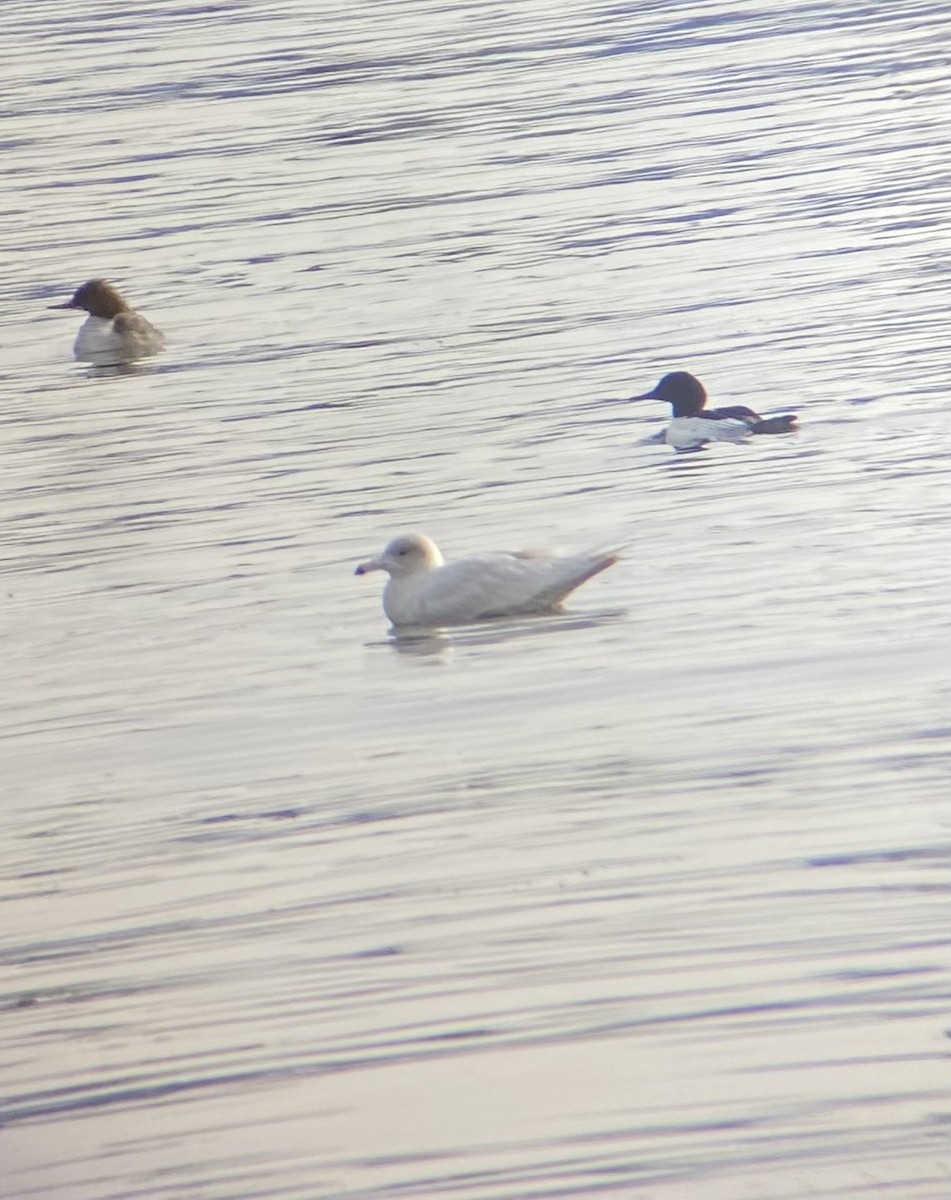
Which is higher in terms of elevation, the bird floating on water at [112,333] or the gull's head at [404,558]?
the gull's head at [404,558]

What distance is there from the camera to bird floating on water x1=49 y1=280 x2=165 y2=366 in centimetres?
1759

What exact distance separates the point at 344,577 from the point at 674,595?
181 cm

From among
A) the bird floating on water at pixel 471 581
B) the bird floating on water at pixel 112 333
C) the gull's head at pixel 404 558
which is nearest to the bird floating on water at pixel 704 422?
the bird floating on water at pixel 471 581

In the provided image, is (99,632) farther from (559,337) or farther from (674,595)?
(559,337)

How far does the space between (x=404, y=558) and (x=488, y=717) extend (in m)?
1.86

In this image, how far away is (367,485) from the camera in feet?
43.2

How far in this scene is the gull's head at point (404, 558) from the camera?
10.6 m

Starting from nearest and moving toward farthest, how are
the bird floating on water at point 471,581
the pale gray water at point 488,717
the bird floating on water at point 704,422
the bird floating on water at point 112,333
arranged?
the pale gray water at point 488,717
the bird floating on water at point 471,581
the bird floating on water at point 704,422
the bird floating on water at point 112,333

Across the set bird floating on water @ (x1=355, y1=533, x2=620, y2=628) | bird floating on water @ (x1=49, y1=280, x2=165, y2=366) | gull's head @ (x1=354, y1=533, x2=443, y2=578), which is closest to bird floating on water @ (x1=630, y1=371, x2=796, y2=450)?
bird floating on water @ (x1=355, y1=533, x2=620, y2=628)

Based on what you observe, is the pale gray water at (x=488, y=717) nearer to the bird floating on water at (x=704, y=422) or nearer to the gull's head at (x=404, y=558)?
the bird floating on water at (x=704, y=422)

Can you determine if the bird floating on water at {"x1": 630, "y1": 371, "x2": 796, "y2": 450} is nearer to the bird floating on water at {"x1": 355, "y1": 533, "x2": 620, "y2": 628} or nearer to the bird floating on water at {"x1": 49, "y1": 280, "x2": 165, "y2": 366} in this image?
the bird floating on water at {"x1": 355, "y1": 533, "x2": 620, "y2": 628}

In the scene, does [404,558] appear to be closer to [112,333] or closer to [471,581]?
[471,581]

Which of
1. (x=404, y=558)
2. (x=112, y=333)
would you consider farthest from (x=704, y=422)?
(x=112, y=333)

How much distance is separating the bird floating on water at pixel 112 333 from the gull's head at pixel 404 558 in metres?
7.38
